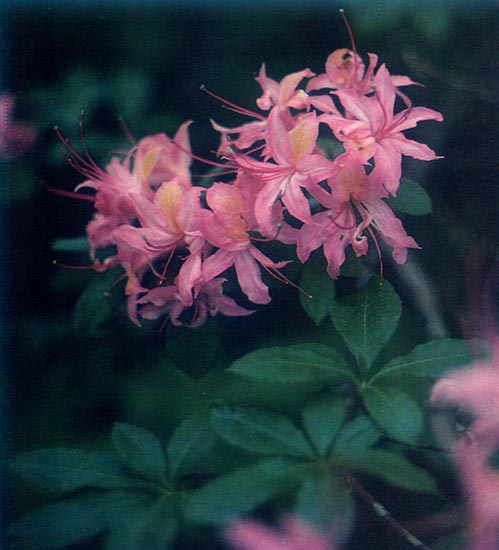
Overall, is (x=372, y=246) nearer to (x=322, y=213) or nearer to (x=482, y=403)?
(x=322, y=213)

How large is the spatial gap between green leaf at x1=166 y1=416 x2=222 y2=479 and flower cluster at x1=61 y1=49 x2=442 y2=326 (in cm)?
15

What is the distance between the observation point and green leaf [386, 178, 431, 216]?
91 centimetres

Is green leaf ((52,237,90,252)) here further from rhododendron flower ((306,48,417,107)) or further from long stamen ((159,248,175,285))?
rhododendron flower ((306,48,417,107))

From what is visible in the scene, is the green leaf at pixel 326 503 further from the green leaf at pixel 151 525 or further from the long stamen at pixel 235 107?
the long stamen at pixel 235 107

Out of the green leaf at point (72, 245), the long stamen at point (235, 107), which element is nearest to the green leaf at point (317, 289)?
the long stamen at point (235, 107)

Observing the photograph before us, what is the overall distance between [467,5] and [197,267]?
53 centimetres

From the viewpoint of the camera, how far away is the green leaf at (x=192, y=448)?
0.96 meters

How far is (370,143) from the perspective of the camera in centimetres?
84

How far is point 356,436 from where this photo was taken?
2.94 ft

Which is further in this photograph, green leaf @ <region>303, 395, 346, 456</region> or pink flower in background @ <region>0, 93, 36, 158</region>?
pink flower in background @ <region>0, 93, 36, 158</region>

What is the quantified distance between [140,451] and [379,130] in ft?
1.77

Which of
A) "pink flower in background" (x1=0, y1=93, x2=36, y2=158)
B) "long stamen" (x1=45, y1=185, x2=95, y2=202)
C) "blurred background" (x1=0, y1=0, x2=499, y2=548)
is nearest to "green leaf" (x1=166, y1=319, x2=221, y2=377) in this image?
"blurred background" (x1=0, y1=0, x2=499, y2=548)

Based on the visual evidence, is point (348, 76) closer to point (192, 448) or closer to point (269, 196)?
point (269, 196)

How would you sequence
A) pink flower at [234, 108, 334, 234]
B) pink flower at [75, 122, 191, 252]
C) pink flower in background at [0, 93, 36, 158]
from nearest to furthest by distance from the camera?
pink flower at [234, 108, 334, 234] → pink flower at [75, 122, 191, 252] → pink flower in background at [0, 93, 36, 158]
